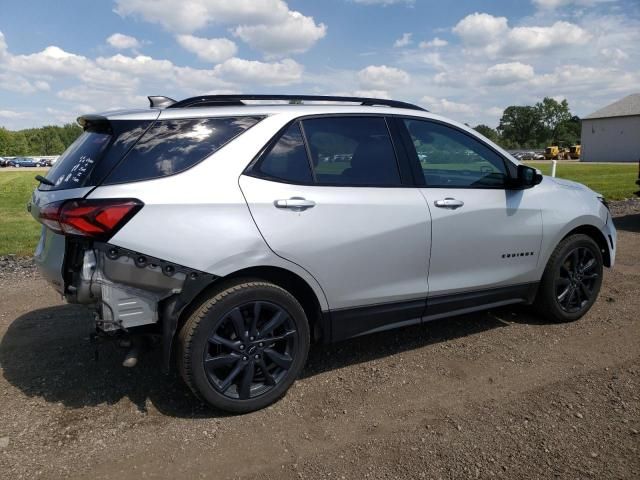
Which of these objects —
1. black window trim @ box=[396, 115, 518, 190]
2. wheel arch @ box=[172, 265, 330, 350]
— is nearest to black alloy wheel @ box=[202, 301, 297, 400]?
wheel arch @ box=[172, 265, 330, 350]

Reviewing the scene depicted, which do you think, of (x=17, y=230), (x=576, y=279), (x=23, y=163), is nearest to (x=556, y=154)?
(x=23, y=163)

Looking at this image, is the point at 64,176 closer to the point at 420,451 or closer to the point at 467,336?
the point at 420,451

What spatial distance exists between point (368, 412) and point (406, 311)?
819 millimetres

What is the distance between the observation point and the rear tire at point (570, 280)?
461 cm

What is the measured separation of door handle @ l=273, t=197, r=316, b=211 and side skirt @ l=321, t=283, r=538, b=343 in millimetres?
726

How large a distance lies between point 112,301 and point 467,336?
2929mm

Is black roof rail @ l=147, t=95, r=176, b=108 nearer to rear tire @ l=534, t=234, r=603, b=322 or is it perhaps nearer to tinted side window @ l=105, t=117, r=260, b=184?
tinted side window @ l=105, t=117, r=260, b=184

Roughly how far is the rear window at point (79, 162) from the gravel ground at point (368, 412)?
1.42 m

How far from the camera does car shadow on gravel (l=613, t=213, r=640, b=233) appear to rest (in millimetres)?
9570

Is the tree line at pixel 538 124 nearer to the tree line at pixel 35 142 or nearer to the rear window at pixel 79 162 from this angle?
the tree line at pixel 35 142

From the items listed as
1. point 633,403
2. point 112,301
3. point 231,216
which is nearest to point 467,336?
point 633,403

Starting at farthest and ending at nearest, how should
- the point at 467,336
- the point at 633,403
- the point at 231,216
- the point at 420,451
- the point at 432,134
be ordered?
the point at 467,336
the point at 432,134
the point at 633,403
the point at 231,216
the point at 420,451

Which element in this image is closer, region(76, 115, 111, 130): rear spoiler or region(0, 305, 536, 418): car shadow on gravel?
region(76, 115, 111, 130): rear spoiler

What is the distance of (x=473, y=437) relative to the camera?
3.01 metres
